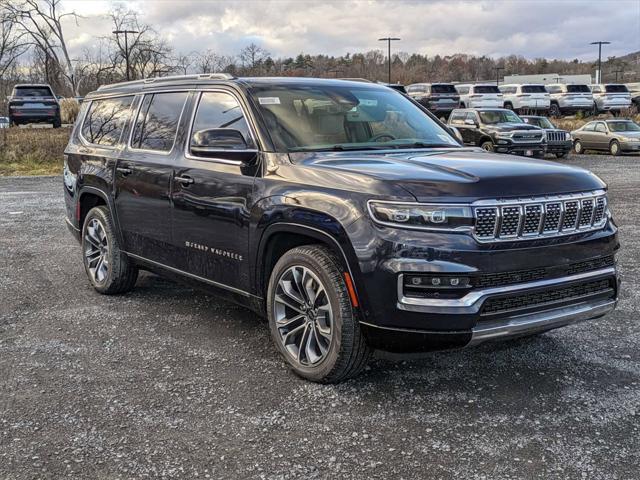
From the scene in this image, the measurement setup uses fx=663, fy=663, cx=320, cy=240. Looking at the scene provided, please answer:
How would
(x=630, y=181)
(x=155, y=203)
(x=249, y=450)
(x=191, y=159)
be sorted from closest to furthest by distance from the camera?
(x=249, y=450) < (x=191, y=159) < (x=155, y=203) < (x=630, y=181)

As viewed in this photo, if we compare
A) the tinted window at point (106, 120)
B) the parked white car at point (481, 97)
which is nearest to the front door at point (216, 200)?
the tinted window at point (106, 120)

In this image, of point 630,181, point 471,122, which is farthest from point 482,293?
point 471,122

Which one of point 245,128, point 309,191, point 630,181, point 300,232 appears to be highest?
point 245,128

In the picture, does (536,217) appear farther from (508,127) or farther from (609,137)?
(609,137)

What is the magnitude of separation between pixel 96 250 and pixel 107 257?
0.33 m

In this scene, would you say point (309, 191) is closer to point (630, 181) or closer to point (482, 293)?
point (482, 293)

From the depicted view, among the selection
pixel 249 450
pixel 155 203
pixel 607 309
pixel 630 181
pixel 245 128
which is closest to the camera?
pixel 249 450

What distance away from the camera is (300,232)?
12.9 feet

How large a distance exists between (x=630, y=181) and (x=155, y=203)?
14.3 metres

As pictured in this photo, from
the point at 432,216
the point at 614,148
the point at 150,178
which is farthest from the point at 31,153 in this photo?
the point at 614,148

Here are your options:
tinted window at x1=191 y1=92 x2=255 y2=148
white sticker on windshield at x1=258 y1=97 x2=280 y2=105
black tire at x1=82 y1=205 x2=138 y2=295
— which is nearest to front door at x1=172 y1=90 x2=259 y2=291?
tinted window at x1=191 y1=92 x2=255 y2=148

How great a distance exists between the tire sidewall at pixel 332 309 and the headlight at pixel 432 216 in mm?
556

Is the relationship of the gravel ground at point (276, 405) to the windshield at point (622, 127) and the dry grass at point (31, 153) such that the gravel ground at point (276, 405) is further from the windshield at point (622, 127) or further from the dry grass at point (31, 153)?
the windshield at point (622, 127)

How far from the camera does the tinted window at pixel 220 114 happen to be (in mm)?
4551
